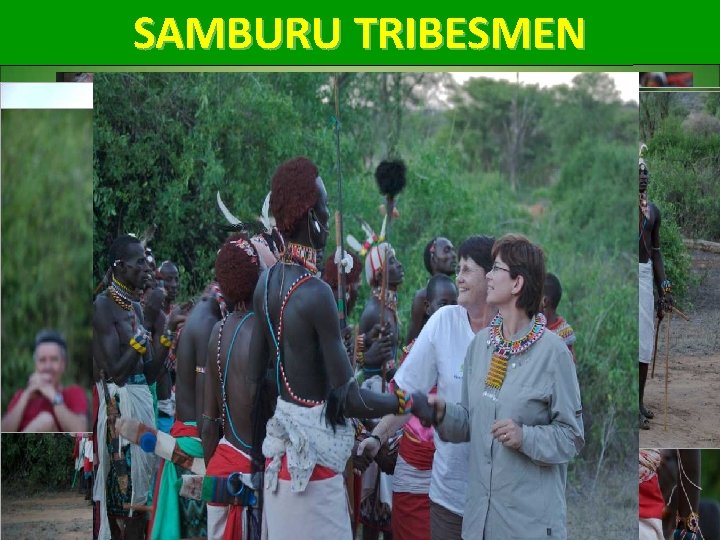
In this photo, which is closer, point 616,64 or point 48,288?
point 48,288

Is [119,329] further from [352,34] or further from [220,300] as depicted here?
[352,34]

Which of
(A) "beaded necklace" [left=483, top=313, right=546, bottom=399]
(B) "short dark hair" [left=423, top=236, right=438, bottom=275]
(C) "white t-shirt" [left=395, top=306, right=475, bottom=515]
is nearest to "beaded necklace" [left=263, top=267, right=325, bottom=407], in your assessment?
(C) "white t-shirt" [left=395, top=306, right=475, bottom=515]

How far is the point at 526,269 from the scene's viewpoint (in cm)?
428

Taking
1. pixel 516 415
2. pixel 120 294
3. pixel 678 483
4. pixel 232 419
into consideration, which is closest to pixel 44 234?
pixel 120 294

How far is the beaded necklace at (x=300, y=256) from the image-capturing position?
4.46 metres

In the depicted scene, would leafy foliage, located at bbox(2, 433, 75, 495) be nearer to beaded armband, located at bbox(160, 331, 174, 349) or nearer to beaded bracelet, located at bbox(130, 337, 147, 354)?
beaded bracelet, located at bbox(130, 337, 147, 354)

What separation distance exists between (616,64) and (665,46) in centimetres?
32

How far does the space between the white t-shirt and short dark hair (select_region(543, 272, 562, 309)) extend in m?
2.42

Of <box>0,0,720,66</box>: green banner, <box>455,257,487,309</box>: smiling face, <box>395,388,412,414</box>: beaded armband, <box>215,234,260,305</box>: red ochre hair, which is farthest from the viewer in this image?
<box>0,0,720,66</box>: green banner

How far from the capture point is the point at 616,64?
22.3 feet

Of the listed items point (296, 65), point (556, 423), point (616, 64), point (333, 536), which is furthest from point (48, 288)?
point (616, 64)

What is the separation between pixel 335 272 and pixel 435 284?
658 millimetres

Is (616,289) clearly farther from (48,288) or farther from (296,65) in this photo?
(48,288)

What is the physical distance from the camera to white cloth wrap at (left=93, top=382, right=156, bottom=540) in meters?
6.24
